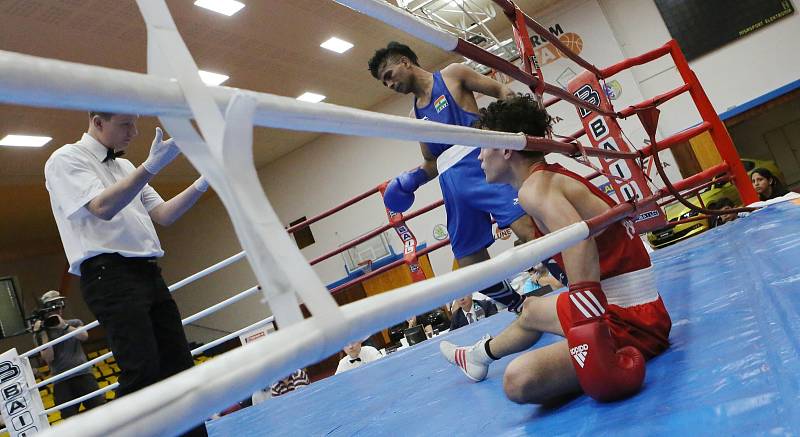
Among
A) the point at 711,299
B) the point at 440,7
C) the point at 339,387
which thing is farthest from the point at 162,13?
the point at 440,7

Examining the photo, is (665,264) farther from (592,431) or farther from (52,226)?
(52,226)

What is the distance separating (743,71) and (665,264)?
257 inches

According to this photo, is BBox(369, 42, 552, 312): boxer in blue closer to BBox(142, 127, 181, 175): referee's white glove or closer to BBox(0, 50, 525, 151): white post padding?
BBox(142, 127, 181, 175): referee's white glove

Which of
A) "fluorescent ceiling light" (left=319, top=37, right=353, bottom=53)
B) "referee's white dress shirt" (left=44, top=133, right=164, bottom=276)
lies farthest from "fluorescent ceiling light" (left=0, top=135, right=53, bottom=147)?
"referee's white dress shirt" (left=44, top=133, right=164, bottom=276)

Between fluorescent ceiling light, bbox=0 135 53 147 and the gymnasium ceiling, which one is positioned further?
fluorescent ceiling light, bbox=0 135 53 147

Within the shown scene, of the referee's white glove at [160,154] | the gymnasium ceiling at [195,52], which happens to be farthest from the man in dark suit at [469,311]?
the gymnasium ceiling at [195,52]

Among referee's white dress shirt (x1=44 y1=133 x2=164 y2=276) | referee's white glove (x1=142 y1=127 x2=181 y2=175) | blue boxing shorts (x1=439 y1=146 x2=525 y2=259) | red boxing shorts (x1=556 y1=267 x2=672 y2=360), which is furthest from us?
blue boxing shorts (x1=439 y1=146 x2=525 y2=259)

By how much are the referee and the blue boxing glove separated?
917 millimetres

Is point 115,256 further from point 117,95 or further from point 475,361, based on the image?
point 117,95

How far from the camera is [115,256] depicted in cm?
154

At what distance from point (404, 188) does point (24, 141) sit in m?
6.09

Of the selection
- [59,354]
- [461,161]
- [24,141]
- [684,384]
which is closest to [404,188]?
[461,161]

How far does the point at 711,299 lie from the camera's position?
161 cm

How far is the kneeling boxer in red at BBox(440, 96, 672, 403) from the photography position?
3.51ft
